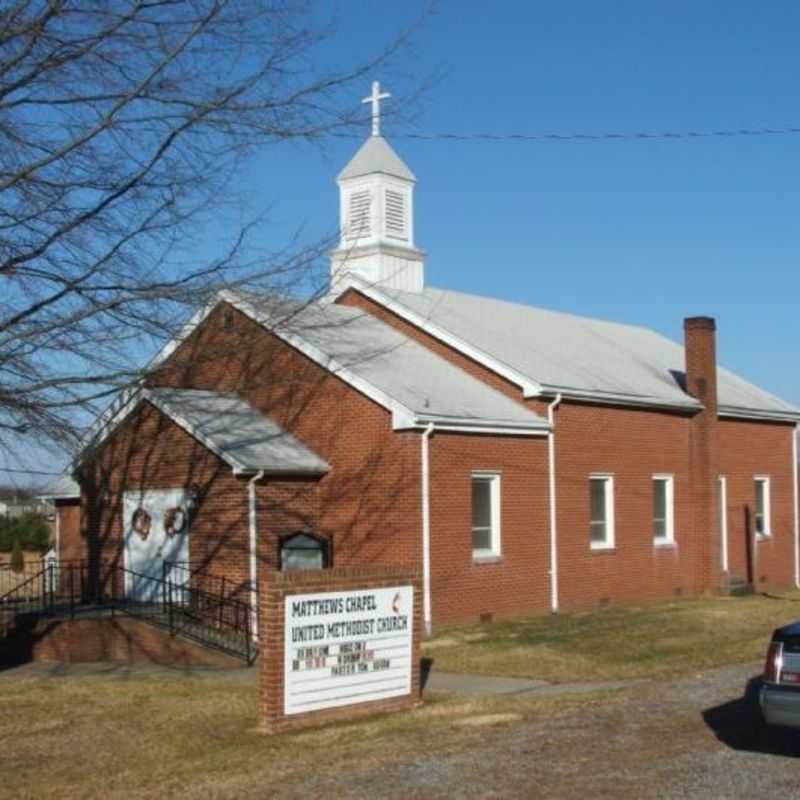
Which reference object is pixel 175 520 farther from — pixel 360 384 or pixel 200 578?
pixel 360 384

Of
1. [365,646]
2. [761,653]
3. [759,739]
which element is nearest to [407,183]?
[761,653]

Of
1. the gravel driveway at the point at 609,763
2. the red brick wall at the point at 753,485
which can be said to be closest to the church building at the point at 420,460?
the red brick wall at the point at 753,485

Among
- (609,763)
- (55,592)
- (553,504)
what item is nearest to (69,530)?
(55,592)

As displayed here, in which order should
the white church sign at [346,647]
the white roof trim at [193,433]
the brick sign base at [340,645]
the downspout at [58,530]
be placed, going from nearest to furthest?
the brick sign base at [340,645] → the white church sign at [346,647] → the white roof trim at [193,433] → the downspout at [58,530]

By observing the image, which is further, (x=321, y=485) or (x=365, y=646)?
(x=321, y=485)

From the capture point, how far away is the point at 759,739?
38.4ft

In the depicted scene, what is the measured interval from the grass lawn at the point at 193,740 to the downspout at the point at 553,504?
9.86 m

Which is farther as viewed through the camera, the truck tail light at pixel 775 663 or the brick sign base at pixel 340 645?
the brick sign base at pixel 340 645

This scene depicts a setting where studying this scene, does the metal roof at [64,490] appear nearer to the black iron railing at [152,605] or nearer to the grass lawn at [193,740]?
the black iron railing at [152,605]

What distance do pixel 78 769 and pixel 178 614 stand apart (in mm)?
9370

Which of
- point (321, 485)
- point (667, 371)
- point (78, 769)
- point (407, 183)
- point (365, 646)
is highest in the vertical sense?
point (407, 183)

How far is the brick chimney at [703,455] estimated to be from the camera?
29953mm

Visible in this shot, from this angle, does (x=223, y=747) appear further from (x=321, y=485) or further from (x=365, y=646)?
(x=321, y=485)

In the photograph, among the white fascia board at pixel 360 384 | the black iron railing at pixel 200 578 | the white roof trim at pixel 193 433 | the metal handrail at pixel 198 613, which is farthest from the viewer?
the white fascia board at pixel 360 384
